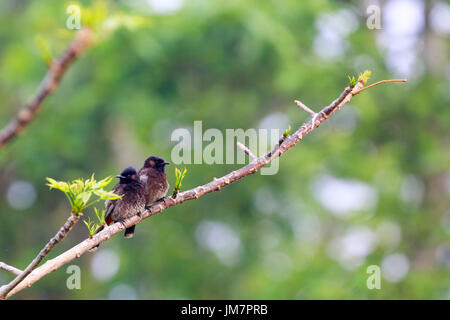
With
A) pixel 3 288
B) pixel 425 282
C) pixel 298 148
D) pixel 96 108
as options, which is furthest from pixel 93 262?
pixel 3 288

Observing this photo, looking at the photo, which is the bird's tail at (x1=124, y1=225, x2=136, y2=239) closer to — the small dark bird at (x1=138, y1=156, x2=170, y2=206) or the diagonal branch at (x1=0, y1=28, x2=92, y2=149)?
the small dark bird at (x1=138, y1=156, x2=170, y2=206)

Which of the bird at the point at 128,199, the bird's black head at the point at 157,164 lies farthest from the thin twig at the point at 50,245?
the bird's black head at the point at 157,164

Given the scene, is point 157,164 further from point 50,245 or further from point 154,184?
point 50,245

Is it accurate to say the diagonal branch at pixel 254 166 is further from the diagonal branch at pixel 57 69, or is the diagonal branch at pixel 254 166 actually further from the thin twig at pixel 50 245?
the diagonal branch at pixel 57 69

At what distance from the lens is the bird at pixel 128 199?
11.2 ft

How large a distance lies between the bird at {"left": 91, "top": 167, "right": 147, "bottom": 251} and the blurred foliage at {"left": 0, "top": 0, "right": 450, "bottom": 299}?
773cm

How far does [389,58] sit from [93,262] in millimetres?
8541

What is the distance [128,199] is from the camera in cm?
343

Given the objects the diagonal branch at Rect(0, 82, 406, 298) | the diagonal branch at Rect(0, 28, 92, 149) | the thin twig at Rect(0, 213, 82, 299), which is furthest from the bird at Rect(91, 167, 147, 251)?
the diagonal branch at Rect(0, 28, 92, 149)

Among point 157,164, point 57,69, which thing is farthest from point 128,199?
point 57,69

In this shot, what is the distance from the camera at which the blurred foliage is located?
11.9 m

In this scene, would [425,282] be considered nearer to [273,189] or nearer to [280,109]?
[273,189]

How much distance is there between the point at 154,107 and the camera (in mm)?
12578

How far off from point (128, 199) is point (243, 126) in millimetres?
9417
